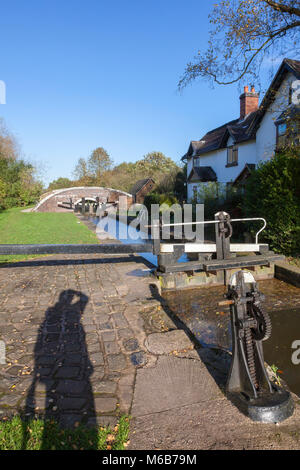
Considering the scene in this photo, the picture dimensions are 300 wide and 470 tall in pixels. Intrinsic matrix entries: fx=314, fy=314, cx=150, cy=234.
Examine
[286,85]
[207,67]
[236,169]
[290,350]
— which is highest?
[286,85]

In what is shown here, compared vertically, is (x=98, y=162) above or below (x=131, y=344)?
above

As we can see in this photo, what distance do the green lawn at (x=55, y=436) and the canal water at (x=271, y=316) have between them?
191cm

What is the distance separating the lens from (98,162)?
197ft

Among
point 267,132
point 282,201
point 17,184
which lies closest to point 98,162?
point 17,184

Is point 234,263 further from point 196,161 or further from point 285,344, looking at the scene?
point 196,161

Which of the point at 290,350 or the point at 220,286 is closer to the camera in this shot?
the point at 290,350

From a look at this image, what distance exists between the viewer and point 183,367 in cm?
334

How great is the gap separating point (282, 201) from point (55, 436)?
8.08m

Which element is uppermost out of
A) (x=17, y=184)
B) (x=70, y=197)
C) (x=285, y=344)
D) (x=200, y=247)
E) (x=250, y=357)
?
(x=17, y=184)

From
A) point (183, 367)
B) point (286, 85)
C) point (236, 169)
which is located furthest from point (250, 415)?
point (236, 169)

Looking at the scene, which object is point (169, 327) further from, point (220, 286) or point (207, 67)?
point (207, 67)

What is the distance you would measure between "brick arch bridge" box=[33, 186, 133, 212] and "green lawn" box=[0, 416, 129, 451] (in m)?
42.1

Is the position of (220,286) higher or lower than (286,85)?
lower
